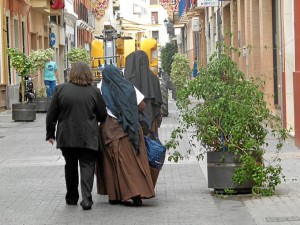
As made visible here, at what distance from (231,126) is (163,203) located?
127 centimetres

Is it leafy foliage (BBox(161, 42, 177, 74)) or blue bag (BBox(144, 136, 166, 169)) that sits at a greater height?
leafy foliage (BBox(161, 42, 177, 74))

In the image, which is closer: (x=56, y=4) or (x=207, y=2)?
(x=207, y=2)

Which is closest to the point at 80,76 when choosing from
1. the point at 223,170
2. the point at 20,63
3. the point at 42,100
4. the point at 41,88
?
the point at 223,170

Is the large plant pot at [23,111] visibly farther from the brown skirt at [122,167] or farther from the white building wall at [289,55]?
the brown skirt at [122,167]

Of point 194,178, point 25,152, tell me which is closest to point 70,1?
point 25,152

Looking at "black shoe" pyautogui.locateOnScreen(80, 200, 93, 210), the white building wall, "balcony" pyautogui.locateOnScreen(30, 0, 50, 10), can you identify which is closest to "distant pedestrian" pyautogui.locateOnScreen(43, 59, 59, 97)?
"balcony" pyautogui.locateOnScreen(30, 0, 50, 10)

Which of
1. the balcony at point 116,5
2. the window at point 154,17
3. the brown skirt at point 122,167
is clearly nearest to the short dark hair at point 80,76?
the brown skirt at point 122,167

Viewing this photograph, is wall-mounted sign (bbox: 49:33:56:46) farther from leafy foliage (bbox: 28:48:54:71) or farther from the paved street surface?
the paved street surface

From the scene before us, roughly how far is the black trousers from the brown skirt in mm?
191

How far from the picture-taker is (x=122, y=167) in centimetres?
1202

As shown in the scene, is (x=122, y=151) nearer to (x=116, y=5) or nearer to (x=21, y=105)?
(x=21, y=105)

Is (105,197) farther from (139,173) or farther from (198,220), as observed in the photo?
A: (198,220)

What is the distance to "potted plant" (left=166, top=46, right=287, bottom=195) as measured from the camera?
12359 millimetres

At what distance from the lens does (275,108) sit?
24.3 metres
